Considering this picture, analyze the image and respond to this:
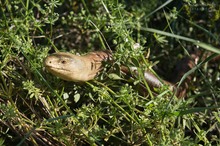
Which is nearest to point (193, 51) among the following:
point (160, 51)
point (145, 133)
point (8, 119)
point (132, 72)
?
point (160, 51)

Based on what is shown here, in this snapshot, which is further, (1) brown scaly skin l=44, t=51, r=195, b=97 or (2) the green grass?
(1) brown scaly skin l=44, t=51, r=195, b=97

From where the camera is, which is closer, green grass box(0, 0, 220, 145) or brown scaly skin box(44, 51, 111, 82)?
green grass box(0, 0, 220, 145)

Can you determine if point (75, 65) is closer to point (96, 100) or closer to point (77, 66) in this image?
point (77, 66)

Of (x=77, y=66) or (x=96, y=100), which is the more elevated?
(x=77, y=66)

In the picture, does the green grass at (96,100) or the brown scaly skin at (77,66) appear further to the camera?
the brown scaly skin at (77,66)

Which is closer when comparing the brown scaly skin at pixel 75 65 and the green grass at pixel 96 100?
the green grass at pixel 96 100

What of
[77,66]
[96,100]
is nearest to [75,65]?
[77,66]

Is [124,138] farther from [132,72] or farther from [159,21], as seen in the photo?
[159,21]

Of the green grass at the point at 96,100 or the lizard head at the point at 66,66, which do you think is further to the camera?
the lizard head at the point at 66,66
